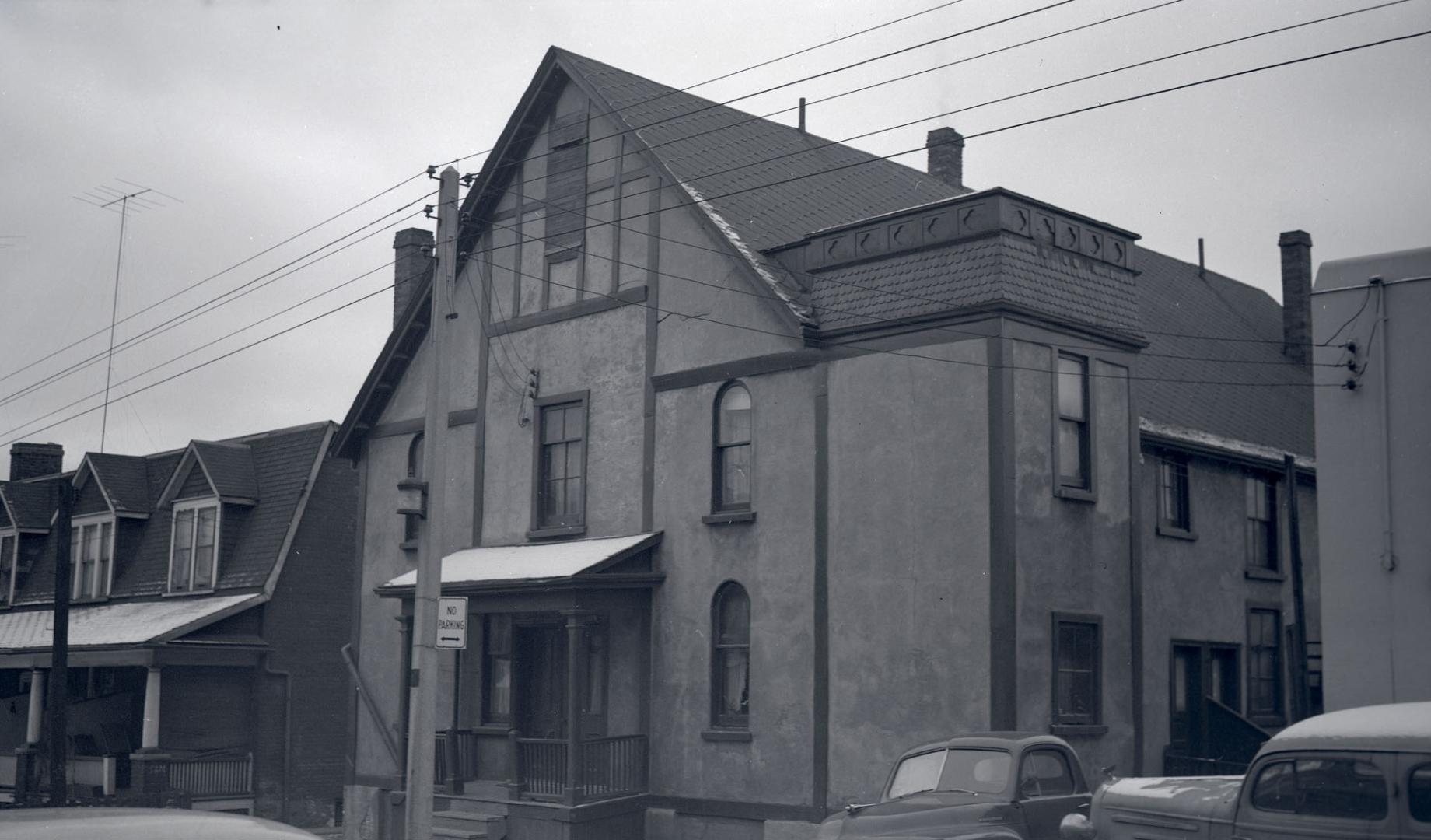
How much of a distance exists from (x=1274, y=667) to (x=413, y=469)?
14909mm

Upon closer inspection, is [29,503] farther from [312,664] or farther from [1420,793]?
[1420,793]

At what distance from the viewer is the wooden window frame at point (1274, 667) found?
23234 millimetres

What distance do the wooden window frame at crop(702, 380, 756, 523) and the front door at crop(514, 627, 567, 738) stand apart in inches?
135

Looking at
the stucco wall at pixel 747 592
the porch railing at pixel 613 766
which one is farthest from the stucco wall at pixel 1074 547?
the porch railing at pixel 613 766

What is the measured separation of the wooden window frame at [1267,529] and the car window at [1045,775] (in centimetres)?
1134

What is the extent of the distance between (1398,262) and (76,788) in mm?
26723

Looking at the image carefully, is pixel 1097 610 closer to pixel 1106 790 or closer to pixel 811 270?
pixel 811 270

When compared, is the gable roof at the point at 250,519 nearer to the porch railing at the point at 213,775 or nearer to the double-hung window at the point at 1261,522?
the porch railing at the point at 213,775

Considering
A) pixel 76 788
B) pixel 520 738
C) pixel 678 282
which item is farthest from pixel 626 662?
pixel 76 788

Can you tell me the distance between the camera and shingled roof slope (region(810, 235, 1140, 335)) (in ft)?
60.5

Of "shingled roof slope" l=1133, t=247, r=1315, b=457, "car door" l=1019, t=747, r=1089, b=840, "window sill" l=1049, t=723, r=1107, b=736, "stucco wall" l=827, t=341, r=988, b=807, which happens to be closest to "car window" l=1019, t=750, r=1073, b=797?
"car door" l=1019, t=747, r=1089, b=840

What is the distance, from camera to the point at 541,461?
2395cm

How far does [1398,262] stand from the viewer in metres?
15.6

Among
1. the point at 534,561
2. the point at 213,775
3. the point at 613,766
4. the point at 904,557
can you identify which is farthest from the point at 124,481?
the point at 904,557
